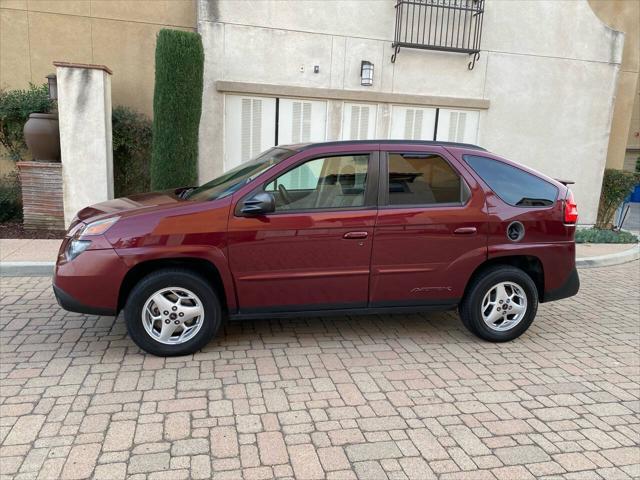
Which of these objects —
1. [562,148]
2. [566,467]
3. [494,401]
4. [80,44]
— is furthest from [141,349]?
[562,148]

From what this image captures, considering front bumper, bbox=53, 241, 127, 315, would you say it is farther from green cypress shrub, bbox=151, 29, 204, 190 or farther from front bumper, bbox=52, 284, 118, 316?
green cypress shrub, bbox=151, 29, 204, 190

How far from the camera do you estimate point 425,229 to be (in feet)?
14.0

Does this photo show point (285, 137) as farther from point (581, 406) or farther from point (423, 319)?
point (581, 406)

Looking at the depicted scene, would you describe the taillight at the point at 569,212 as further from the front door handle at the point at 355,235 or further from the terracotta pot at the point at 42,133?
the terracotta pot at the point at 42,133

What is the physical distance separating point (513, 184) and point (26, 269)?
19.2 ft

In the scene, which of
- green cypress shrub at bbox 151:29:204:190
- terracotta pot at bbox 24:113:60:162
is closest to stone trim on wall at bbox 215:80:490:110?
green cypress shrub at bbox 151:29:204:190

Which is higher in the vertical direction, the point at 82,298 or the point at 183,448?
the point at 82,298

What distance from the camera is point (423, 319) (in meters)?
5.25

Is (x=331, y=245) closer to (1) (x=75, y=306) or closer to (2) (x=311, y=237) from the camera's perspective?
(2) (x=311, y=237)

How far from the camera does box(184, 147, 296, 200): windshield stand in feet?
13.7

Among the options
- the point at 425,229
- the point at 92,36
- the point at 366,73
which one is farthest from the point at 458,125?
the point at 92,36

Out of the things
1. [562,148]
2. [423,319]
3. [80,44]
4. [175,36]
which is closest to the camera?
[423,319]

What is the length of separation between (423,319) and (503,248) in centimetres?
125

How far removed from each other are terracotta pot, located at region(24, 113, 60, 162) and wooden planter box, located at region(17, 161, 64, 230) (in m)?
0.28
